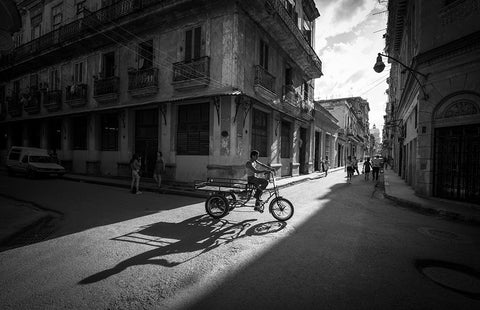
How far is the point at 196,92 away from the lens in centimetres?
1223

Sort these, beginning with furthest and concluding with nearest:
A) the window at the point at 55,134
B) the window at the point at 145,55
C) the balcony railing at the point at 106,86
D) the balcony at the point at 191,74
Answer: the window at the point at 55,134 < the balcony railing at the point at 106,86 < the window at the point at 145,55 < the balcony at the point at 191,74

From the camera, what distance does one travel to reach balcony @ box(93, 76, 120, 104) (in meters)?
15.0

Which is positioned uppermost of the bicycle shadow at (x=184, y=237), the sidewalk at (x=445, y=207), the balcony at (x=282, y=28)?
the balcony at (x=282, y=28)

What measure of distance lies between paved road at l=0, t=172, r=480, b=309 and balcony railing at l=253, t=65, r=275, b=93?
8.22m

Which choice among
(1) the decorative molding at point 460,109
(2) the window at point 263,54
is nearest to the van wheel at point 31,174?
(2) the window at point 263,54

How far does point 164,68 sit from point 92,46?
6919 mm

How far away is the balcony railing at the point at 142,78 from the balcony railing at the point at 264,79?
5.58 meters

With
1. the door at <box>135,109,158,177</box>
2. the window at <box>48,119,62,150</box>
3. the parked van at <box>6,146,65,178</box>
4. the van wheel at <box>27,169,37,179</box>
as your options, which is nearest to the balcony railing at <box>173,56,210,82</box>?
the door at <box>135,109,158,177</box>

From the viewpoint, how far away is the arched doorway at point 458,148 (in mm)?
8140

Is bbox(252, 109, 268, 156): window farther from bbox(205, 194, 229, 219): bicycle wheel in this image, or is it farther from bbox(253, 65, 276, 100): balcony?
bbox(205, 194, 229, 219): bicycle wheel

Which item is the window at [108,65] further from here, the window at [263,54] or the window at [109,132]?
the window at [263,54]

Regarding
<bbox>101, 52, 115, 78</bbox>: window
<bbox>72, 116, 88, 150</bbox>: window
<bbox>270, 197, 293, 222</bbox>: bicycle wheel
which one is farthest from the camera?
<bbox>72, 116, 88, 150</bbox>: window

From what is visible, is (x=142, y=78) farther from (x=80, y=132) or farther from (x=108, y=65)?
(x=80, y=132)

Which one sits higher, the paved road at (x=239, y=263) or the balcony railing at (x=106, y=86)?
the balcony railing at (x=106, y=86)
